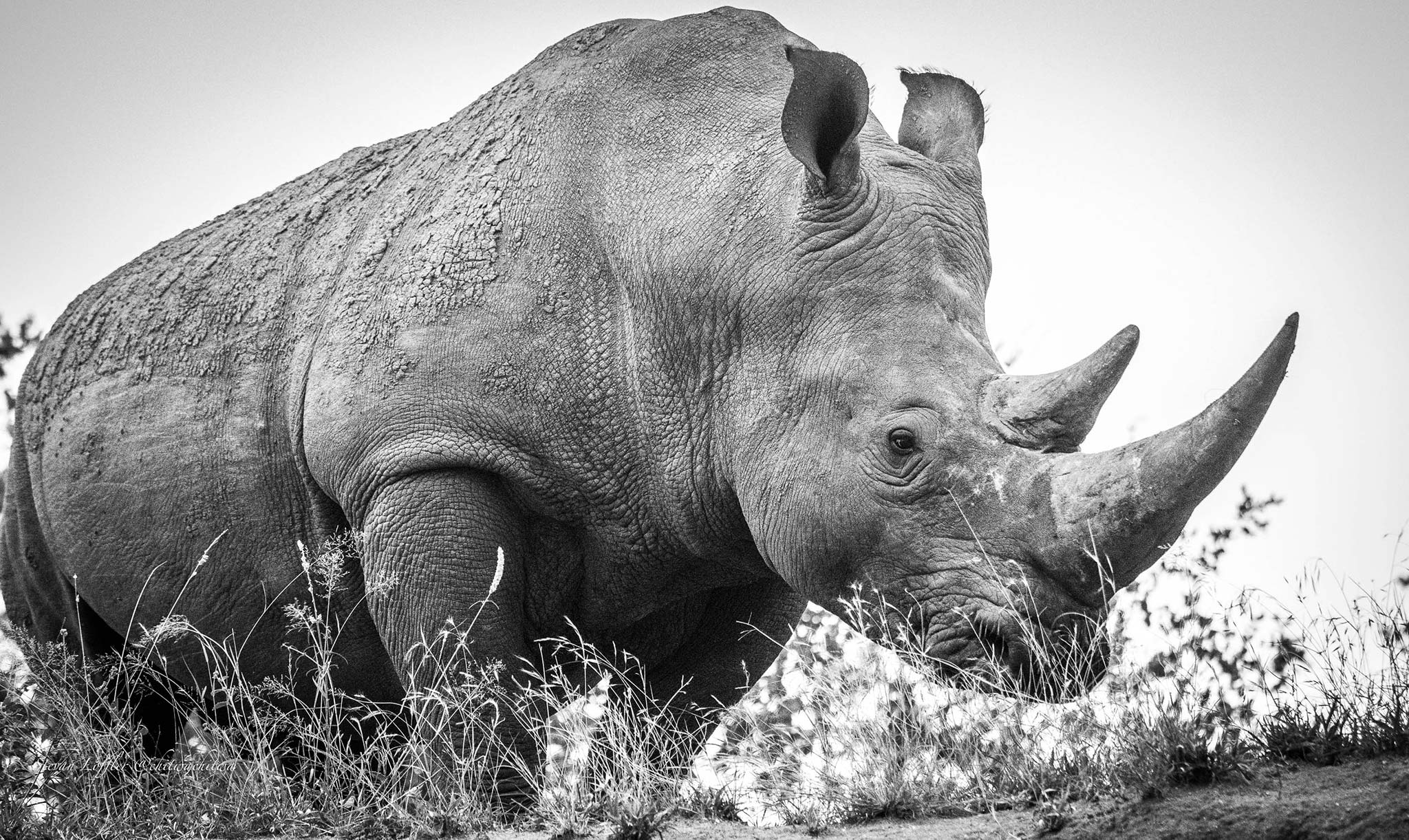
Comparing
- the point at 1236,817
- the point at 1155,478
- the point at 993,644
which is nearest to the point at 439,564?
the point at 993,644

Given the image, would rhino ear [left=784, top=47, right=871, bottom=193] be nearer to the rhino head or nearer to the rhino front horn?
the rhino head

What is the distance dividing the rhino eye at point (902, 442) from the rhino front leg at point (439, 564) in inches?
54.8

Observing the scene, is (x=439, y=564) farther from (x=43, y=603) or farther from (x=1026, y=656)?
(x=43, y=603)

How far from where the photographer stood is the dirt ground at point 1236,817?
334 centimetres

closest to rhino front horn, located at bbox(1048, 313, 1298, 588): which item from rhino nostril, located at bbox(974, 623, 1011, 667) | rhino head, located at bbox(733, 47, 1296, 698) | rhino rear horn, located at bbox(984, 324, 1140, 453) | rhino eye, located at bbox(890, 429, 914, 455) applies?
rhino head, located at bbox(733, 47, 1296, 698)

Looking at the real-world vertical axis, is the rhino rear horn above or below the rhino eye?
above

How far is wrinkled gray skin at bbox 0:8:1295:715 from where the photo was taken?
481cm

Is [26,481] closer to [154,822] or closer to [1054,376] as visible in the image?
[154,822]

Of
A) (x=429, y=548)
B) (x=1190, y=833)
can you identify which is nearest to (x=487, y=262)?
(x=429, y=548)

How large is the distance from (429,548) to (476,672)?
465mm

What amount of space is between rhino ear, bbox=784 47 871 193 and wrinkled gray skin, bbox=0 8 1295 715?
0.04 feet

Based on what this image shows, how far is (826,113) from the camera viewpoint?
5.27 meters

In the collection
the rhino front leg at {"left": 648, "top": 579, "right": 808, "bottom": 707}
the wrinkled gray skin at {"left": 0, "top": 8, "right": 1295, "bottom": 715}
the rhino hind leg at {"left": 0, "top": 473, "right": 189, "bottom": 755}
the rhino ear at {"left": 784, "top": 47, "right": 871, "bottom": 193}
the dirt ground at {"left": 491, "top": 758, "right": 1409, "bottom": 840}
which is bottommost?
the rhino hind leg at {"left": 0, "top": 473, "right": 189, "bottom": 755}

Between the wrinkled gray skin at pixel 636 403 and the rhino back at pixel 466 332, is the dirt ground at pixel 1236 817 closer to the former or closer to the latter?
the wrinkled gray skin at pixel 636 403
